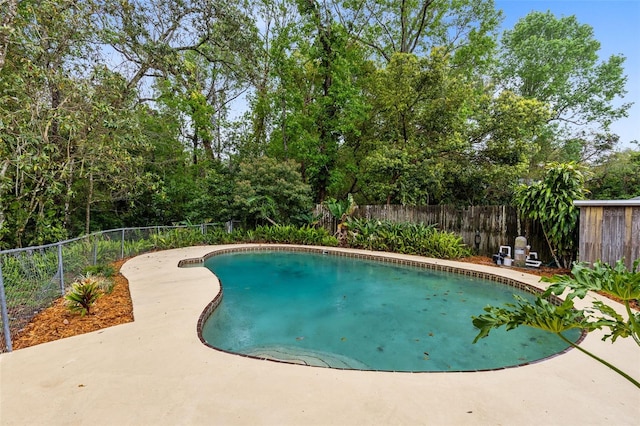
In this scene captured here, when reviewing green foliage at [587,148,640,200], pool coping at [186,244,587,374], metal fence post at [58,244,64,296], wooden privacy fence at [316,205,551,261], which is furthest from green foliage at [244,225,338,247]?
green foliage at [587,148,640,200]

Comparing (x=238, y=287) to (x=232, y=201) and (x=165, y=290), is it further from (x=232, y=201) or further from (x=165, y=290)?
(x=232, y=201)

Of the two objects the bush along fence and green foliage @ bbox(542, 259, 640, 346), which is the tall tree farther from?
green foliage @ bbox(542, 259, 640, 346)

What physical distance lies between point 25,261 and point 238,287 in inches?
134

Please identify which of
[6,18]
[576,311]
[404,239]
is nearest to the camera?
[576,311]

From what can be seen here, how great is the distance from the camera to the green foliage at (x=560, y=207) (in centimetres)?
664

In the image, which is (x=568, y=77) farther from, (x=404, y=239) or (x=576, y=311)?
(x=576, y=311)

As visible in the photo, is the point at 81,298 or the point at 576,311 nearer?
the point at 576,311

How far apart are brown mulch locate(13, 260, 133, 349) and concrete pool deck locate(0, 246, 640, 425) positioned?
332 millimetres

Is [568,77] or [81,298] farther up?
[568,77]

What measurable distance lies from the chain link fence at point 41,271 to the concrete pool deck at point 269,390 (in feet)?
2.68

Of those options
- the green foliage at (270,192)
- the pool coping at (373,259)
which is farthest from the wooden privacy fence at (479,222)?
the green foliage at (270,192)

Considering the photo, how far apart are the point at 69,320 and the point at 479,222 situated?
9450 mm

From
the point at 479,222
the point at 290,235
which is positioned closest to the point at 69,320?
the point at 290,235

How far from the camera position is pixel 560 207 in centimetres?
667
